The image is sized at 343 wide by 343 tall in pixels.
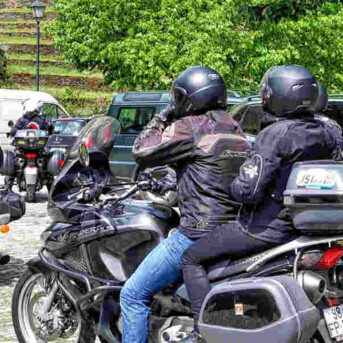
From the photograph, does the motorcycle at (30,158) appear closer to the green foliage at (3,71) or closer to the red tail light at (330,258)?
the red tail light at (330,258)

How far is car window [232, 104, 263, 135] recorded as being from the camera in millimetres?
13828

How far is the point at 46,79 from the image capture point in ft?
188

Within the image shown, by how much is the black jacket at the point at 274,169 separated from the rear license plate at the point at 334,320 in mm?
361

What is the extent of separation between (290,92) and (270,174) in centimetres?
38

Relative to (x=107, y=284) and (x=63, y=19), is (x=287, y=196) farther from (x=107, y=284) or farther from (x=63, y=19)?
(x=63, y=19)

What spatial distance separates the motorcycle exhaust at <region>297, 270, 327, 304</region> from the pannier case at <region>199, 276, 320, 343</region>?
→ 47 millimetres

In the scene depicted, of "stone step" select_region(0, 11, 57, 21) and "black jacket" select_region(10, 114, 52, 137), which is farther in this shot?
"stone step" select_region(0, 11, 57, 21)

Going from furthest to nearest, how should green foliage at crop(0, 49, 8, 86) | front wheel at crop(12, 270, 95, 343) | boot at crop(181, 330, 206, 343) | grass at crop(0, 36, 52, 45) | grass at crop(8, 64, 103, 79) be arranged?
grass at crop(0, 36, 52, 45) < grass at crop(8, 64, 103, 79) < green foliage at crop(0, 49, 8, 86) < front wheel at crop(12, 270, 95, 343) < boot at crop(181, 330, 206, 343)

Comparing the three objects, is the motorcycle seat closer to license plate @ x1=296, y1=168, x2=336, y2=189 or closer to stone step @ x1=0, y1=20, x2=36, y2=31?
license plate @ x1=296, y1=168, x2=336, y2=189

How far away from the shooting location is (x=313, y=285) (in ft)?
13.0

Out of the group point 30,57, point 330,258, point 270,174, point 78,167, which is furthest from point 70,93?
point 330,258

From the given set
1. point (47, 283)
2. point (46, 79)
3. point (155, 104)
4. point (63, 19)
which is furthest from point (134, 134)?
point (46, 79)

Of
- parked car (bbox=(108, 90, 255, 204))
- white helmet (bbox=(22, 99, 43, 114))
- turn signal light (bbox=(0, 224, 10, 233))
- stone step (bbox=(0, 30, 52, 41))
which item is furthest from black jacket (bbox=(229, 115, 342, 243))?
stone step (bbox=(0, 30, 52, 41))

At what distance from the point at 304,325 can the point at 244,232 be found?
53cm
